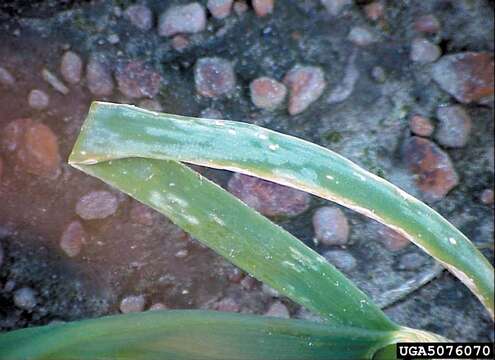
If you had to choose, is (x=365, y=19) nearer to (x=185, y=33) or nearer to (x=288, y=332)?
(x=185, y=33)

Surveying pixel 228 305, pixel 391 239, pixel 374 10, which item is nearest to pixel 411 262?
pixel 391 239

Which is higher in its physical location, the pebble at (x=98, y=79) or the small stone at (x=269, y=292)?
the pebble at (x=98, y=79)

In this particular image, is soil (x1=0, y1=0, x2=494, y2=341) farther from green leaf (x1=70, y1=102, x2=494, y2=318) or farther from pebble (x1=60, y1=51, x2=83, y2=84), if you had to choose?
green leaf (x1=70, y1=102, x2=494, y2=318)

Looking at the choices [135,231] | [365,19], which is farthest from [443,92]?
[135,231]

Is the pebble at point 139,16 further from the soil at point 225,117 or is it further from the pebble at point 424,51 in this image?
the pebble at point 424,51

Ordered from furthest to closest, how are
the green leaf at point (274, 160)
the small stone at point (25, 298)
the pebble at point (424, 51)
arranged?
the pebble at point (424, 51) → the small stone at point (25, 298) → the green leaf at point (274, 160)

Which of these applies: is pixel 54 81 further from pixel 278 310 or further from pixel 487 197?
pixel 487 197

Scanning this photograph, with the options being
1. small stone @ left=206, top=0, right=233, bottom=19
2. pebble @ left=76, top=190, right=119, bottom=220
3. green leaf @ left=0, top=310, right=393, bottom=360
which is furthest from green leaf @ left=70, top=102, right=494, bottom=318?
small stone @ left=206, top=0, right=233, bottom=19

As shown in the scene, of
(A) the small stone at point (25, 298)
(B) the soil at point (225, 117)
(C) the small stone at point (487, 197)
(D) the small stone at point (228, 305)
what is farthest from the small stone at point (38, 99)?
(C) the small stone at point (487, 197)
